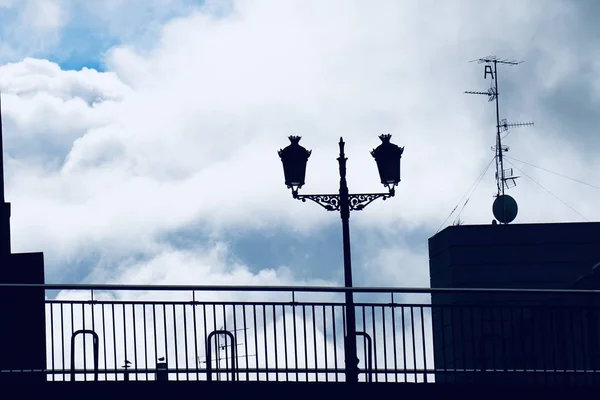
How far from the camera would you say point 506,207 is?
73.9m

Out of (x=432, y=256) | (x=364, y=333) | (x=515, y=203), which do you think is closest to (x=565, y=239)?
(x=432, y=256)

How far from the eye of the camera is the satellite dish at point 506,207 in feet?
242

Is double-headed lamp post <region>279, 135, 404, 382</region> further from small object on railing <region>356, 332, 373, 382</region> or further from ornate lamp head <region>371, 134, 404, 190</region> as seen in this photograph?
small object on railing <region>356, 332, 373, 382</region>

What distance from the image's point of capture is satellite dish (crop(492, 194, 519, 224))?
242 feet

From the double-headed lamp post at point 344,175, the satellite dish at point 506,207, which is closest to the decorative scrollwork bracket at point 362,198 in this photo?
the double-headed lamp post at point 344,175

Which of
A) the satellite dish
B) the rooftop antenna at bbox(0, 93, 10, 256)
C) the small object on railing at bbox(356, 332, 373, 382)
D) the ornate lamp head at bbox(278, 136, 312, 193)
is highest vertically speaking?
the satellite dish

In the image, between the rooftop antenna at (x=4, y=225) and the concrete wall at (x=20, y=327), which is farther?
the rooftop antenna at (x=4, y=225)

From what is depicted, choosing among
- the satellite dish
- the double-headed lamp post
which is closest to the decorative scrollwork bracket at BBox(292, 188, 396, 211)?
the double-headed lamp post

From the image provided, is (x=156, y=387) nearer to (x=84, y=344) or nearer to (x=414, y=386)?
(x=84, y=344)

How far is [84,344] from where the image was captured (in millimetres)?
13500

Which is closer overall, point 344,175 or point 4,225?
point 4,225

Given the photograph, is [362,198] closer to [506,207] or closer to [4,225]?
[4,225]

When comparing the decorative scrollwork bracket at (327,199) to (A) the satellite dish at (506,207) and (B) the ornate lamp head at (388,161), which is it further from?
(A) the satellite dish at (506,207)

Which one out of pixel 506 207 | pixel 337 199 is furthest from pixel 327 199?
pixel 506 207
